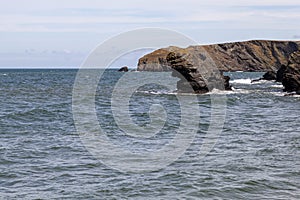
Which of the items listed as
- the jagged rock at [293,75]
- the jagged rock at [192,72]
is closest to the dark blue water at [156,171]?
the jagged rock at [192,72]

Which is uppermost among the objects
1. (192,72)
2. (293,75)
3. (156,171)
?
(192,72)

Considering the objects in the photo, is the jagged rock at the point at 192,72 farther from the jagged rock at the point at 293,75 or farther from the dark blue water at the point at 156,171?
the dark blue water at the point at 156,171

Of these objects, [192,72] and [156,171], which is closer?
[156,171]

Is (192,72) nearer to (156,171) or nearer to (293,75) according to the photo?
(293,75)

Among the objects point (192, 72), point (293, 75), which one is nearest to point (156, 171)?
point (192, 72)

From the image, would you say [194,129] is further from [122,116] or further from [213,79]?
[213,79]

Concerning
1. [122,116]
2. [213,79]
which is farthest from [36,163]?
[213,79]

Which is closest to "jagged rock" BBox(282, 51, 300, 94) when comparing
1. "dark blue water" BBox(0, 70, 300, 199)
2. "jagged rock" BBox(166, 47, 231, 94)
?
"jagged rock" BBox(166, 47, 231, 94)

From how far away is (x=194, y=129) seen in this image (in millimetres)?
24484

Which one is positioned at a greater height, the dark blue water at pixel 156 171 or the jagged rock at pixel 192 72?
the jagged rock at pixel 192 72

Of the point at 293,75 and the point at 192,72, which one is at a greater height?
the point at 192,72

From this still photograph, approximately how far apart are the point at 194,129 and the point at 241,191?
36.9 feet

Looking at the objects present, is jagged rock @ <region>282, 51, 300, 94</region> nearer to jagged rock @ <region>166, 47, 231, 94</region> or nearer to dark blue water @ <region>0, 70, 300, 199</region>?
jagged rock @ <region>166, 47, 231, 94</region>

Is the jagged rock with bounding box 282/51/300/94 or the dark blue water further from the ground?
the jagged rock with bounding box 282/51/300/94
